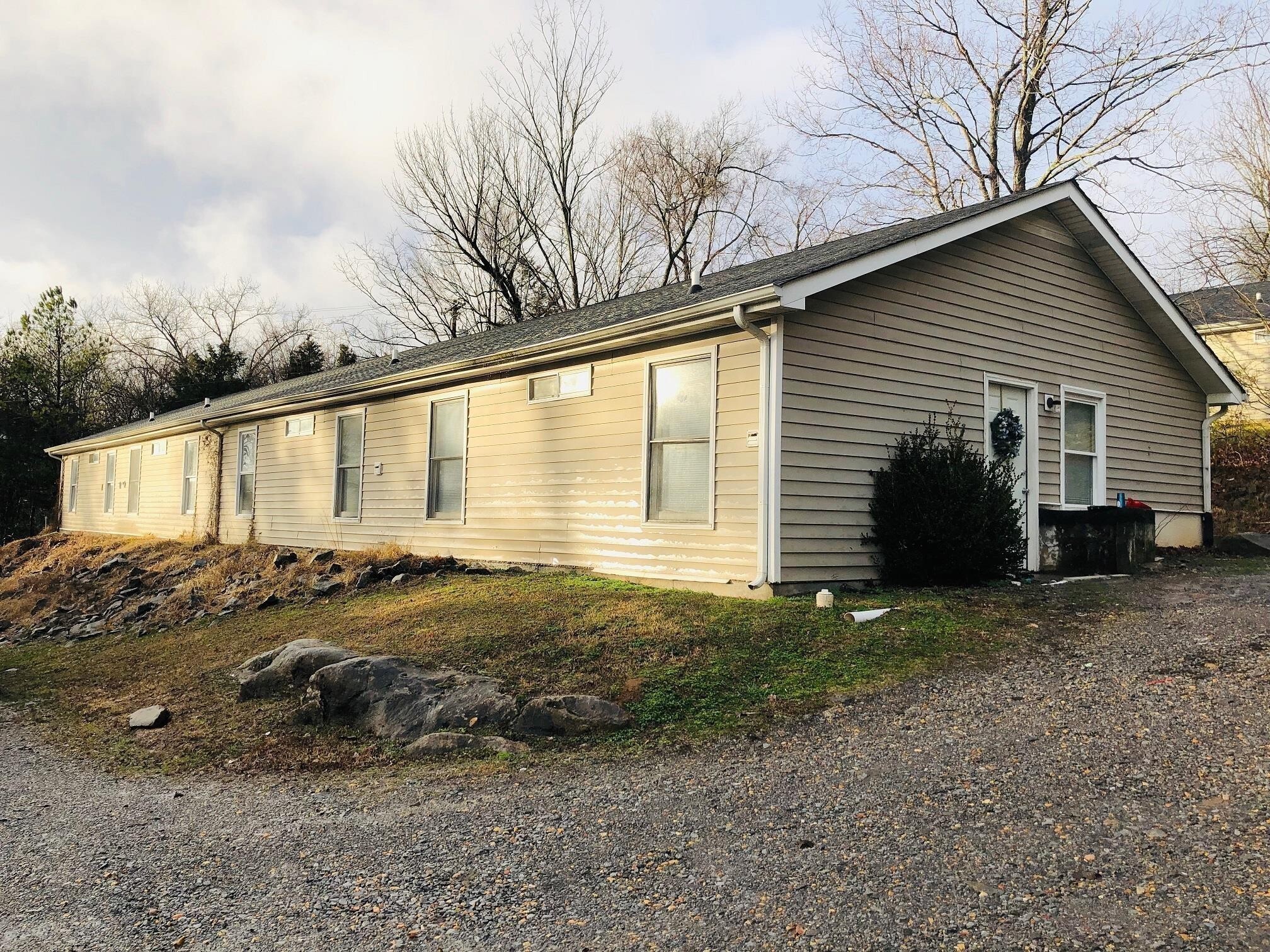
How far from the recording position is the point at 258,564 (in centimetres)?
1343

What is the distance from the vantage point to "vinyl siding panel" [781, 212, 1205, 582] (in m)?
8.44

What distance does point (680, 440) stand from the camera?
8.98 meters

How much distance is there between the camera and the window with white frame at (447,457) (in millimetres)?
12203

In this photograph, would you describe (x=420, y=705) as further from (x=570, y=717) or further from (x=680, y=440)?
(x=680, y=440)

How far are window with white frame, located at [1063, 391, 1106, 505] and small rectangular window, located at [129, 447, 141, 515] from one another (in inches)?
829

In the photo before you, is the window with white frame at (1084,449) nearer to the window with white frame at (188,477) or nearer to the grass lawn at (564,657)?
the grass lawn at (564,657)

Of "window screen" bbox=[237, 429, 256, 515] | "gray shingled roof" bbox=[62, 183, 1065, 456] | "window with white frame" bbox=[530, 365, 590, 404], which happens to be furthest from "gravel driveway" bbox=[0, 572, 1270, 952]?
"window screen" bbox=[237, 429, 256, 515]

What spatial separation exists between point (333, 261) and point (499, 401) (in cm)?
2415

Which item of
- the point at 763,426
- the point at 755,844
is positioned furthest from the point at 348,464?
the point at 755,844

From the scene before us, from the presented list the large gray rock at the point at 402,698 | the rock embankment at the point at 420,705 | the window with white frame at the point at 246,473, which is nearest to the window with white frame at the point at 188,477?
the window with white frame at the point at 246,473

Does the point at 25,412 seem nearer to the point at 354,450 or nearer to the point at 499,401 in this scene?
the point at 354,450

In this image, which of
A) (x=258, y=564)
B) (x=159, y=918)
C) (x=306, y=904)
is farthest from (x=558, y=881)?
(x=258, y=564)

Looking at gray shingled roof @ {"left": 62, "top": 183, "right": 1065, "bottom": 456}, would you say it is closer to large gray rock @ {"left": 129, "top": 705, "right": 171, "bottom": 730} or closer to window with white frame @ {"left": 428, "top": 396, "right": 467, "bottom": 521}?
window with white frame @ {"left": 428, "top": 396, "right": 467, "bottom": 521}

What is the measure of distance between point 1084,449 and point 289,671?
9.93m
